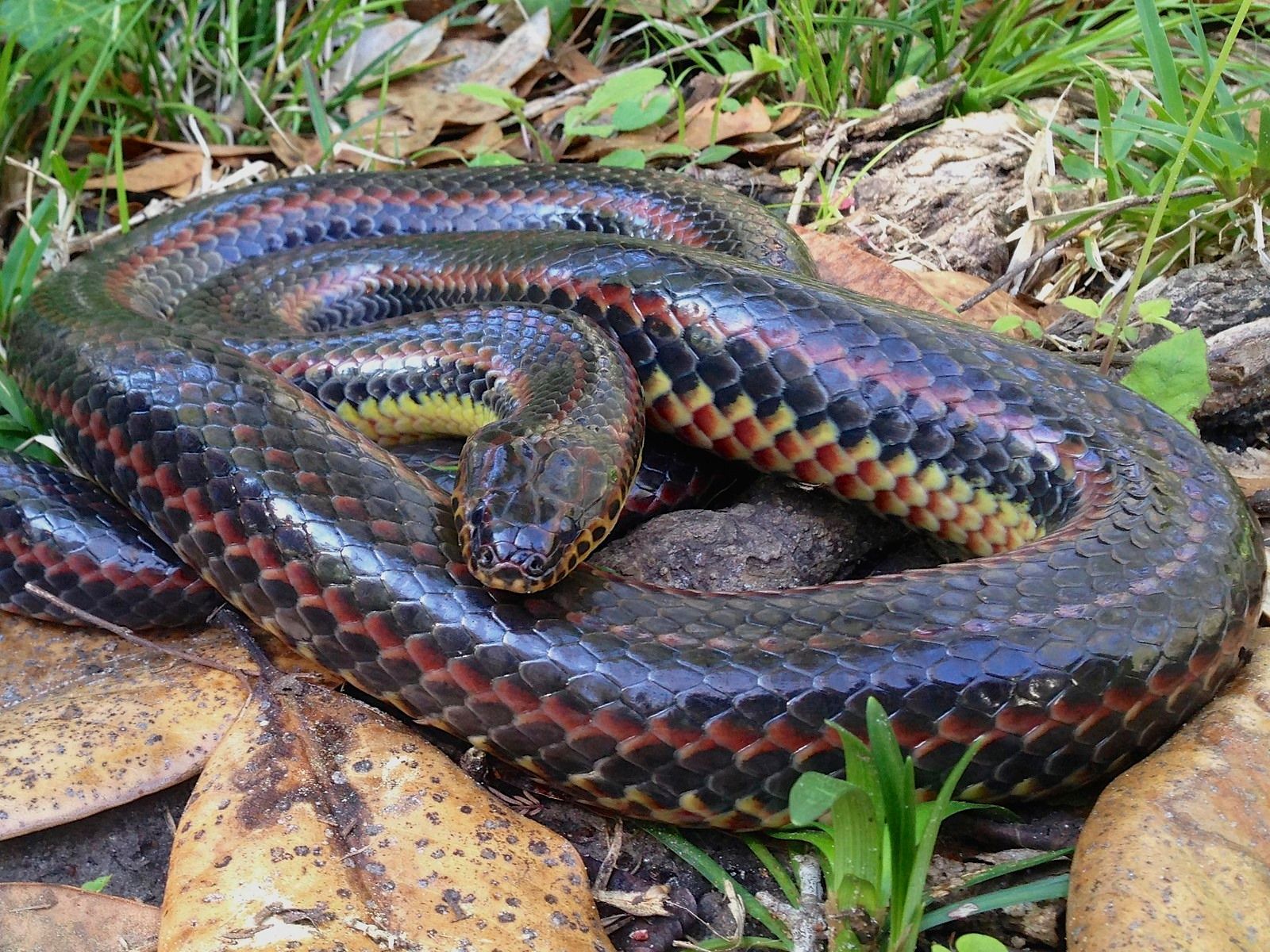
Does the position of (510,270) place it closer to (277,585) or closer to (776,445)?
(776,445)

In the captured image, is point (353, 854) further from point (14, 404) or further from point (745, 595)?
point (14, 404)

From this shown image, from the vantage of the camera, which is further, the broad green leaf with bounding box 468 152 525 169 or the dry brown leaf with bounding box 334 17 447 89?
the dry brown leaf with bounding box 334 17 447 89

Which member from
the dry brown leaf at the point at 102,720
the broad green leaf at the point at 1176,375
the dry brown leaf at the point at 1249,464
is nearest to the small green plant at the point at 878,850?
the dry brown leaf at the point at 102,720

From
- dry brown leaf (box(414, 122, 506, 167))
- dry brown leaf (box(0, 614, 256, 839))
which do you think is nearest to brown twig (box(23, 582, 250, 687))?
dry brown leaf (box(0, 614, 256, 839))

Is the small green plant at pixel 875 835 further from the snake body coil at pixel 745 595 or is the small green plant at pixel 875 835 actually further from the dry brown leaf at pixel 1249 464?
the dry brown leaf at pixel 1249 464

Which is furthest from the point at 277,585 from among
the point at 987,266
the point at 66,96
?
the point at 66,96

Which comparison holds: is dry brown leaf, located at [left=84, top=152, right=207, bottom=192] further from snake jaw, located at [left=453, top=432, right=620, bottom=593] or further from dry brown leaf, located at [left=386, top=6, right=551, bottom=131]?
snake jaw, located at [left=453, top=432, right=620, bottom=593]
